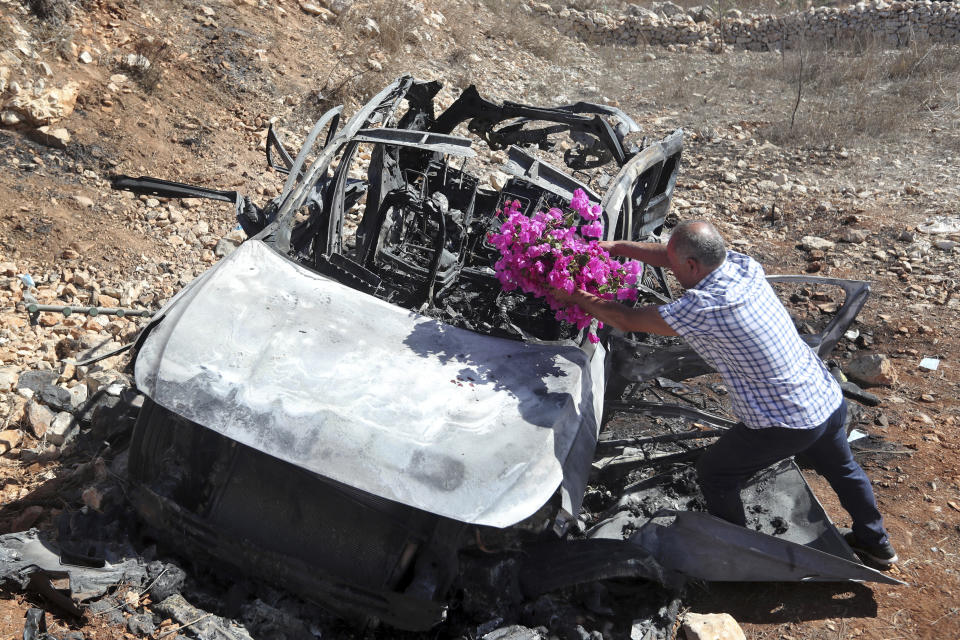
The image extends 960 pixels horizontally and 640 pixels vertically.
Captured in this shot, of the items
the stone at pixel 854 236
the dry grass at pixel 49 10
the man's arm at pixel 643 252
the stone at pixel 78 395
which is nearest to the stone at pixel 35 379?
the stone at pixel 78 395

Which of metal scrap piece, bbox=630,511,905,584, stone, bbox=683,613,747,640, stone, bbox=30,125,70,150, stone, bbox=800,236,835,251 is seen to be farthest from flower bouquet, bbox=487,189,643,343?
stone, bbox=30,125,70,150

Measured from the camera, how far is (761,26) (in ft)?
48.7

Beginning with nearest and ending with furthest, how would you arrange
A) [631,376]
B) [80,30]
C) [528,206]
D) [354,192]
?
[631,376] < [528,206] < [354,192] < [80,30]

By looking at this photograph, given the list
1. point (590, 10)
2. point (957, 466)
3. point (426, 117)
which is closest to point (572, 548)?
point (957, 466)

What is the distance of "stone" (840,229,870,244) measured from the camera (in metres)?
7.56

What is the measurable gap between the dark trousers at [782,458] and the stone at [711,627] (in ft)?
1.57

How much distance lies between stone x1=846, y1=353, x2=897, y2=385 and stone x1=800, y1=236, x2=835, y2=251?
214 cm

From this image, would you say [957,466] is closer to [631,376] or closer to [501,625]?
[631,376]

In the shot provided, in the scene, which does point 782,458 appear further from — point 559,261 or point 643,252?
point 559,261

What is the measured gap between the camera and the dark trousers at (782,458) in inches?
130

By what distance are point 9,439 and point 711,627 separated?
4136 mm

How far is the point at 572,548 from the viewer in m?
3.29

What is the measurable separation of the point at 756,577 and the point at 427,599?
1711 mm

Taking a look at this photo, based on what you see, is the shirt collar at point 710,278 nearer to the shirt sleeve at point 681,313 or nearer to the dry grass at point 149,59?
the shirt sleeve at point 681,313
